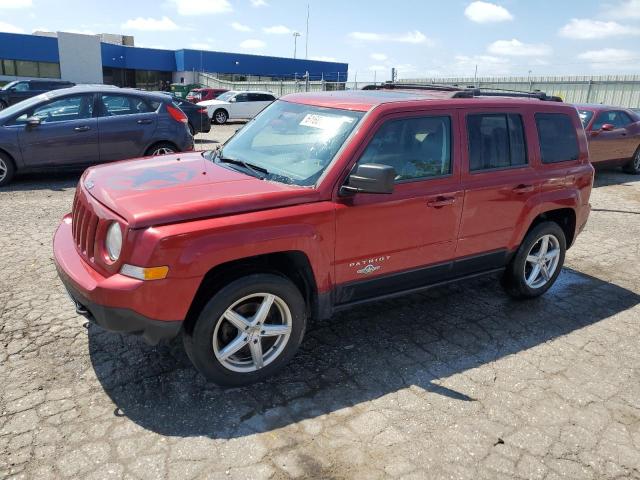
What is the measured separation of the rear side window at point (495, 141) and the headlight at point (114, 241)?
2.66 metres

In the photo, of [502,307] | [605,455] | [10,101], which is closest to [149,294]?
[605,455]

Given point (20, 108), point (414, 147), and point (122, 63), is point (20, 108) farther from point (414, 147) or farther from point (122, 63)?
point (122, 63)

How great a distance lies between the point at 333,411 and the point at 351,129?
189 centimetres

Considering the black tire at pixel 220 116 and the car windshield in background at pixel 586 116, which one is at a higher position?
the car windshield in background at pixel 586 116

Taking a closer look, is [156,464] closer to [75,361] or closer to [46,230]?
→ [75,361]

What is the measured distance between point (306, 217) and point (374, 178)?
49 centimetres

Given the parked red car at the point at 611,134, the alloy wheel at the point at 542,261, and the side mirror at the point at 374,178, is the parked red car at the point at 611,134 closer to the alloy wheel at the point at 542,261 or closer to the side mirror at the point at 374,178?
the alloy wheel at the point at 542,261

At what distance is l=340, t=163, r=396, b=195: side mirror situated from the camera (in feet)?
10.5

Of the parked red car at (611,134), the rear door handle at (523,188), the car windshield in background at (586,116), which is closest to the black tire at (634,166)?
the parked red car at (611,134)

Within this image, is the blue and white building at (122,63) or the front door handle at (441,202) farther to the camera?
the blue and white building at (122,63)

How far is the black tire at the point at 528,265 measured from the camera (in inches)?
186

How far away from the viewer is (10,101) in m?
20.8

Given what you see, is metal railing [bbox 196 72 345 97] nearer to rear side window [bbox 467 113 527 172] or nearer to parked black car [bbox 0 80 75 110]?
parked black car [bbox 0 80 75 110]

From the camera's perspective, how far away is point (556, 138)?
477 centimetres
